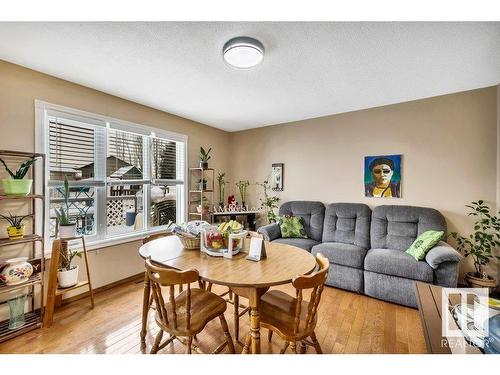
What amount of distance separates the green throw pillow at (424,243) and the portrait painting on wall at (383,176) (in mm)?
716

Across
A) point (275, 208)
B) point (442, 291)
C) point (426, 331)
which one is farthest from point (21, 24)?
point (275, 208)

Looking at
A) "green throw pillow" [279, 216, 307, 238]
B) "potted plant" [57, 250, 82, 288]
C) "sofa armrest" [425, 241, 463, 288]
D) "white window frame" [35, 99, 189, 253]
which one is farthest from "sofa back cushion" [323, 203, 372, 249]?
"potted plant" [57, 250, 82, 288]

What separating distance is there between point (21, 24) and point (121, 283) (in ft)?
8.86

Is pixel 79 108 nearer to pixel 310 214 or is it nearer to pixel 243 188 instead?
pixel 243 188

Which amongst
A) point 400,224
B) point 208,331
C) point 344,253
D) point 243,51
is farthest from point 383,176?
point 208,331

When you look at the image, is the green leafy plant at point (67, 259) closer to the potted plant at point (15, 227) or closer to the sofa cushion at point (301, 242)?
the potted plant at point (15, 227)

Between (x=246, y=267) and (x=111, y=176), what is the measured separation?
2.33 m

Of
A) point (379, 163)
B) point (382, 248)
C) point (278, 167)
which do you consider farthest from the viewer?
point (278, 167)

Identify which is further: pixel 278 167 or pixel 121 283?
pixel 278 167

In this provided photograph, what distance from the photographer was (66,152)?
2498 mm

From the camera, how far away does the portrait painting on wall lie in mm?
3096

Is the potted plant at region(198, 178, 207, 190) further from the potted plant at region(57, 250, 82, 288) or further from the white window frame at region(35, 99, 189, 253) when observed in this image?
the potted plant at region(57, 250, 82, 288)

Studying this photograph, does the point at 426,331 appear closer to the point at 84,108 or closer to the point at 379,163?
the point at 379,163

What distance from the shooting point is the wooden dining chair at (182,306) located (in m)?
1.24
